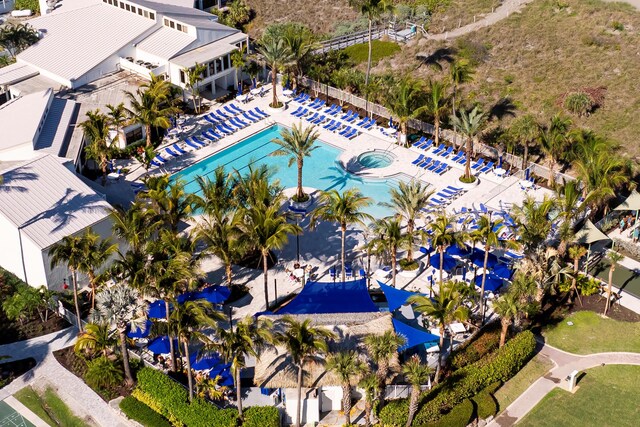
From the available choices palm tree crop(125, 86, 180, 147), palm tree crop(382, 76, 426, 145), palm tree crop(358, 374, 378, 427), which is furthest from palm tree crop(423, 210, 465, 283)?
palm tree crop(125, 86, 180, 147)

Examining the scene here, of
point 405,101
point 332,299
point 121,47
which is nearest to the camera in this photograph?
point 332,299

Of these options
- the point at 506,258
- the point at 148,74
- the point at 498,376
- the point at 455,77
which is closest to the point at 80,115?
the point at 148,74

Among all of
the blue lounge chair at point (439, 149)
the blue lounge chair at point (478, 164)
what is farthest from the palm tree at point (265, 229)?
the blue lounge chair at point (439, 149)

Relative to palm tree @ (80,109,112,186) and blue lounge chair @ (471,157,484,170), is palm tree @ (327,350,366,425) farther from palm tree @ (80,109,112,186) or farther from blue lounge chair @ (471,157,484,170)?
palm tree @ (80,109,112,186)

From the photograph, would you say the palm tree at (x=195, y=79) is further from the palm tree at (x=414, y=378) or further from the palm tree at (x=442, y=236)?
the palm tree at (x=414, y=378)

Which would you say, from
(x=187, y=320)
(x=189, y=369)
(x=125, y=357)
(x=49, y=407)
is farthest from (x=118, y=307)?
(x=49, y=407)

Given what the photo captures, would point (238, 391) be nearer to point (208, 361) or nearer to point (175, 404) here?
point (208, 361)
